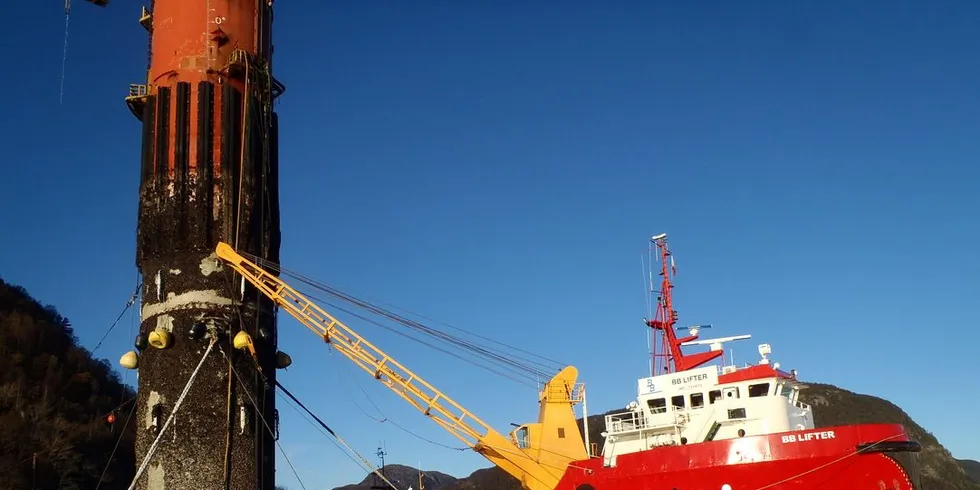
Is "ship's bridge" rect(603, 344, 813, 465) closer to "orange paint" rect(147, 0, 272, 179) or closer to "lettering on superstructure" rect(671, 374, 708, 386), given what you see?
"lettering on superstructure" rect(671, 374, 708, 386)

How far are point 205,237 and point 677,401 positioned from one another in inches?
970

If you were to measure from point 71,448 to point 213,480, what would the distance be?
153ft

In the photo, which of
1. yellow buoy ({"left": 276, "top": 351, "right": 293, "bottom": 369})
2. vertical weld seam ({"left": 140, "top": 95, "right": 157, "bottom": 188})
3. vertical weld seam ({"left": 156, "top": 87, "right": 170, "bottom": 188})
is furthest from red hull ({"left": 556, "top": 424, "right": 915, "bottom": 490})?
vertical weld seam ({"left": 140, "top": 95, "right": 157, "bottom": 188})

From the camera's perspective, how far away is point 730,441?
36.7 metres

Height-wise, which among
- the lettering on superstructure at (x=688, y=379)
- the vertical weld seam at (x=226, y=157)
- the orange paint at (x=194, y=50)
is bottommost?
the lettering on superstructure at (x=688, y=379)

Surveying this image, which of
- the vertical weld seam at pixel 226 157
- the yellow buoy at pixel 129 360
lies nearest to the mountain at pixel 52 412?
the yellow buoy at pixel 129 360

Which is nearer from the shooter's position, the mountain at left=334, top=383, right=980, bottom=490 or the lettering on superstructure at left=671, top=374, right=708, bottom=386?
the lettering on superstructure at left=671, top=374, right=708, bottom=386

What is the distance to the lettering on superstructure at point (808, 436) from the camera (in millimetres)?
35406

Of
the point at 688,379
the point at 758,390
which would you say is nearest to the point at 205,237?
the point at 688,379

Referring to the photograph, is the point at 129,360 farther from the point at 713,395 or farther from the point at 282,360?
the point at 713,395

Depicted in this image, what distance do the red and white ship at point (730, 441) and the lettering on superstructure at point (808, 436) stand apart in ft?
0.14

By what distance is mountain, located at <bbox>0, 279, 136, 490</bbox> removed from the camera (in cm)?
6794

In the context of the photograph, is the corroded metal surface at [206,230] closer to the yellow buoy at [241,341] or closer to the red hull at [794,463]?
the yellow buoy at [241,341]

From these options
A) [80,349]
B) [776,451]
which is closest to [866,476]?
[776,451]
